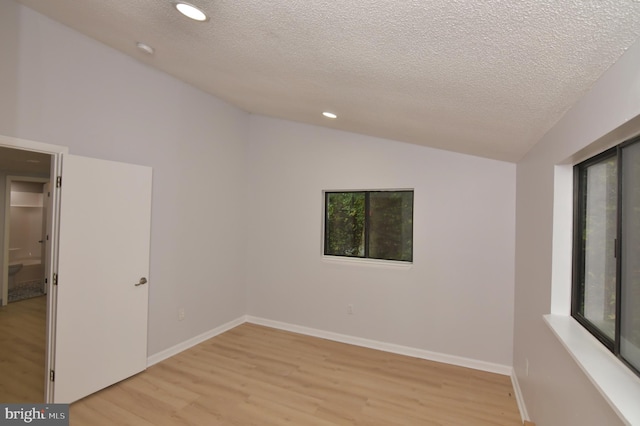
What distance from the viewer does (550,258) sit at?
191cm

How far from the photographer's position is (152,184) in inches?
129

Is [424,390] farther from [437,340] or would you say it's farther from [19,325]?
[19,325]

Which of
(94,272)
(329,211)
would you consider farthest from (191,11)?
(329,211)

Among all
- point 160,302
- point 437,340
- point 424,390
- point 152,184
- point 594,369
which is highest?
point 152,184

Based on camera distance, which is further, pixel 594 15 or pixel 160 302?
pixel 160 302

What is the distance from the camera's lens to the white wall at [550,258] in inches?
42.5

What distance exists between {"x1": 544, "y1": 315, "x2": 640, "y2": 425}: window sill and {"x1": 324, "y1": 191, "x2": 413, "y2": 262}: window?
2182 mm

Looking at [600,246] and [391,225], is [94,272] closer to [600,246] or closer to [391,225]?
[391,225]

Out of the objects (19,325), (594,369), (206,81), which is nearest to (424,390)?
(594,369)

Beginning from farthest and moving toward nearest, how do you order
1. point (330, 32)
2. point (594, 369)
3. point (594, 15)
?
point (330, 32) → point (594, 369) → point (594, 15)

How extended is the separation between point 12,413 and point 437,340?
148 inches

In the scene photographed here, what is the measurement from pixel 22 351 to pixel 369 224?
4.30 m

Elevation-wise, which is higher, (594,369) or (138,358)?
(594,369)

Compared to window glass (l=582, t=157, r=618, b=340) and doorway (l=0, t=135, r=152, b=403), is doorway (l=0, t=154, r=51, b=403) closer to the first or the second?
doorway (l=0, t=135, r=152, b=403)
